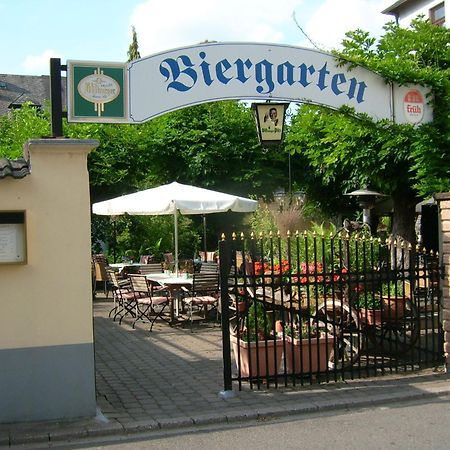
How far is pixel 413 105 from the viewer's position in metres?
7.77

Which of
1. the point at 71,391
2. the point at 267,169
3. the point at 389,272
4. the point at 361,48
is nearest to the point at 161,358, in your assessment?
the point at 71,391

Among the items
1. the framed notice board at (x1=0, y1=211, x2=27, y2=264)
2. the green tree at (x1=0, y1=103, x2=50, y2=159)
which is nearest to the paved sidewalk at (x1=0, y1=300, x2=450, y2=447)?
the framed notice board at (x1=0, y1=211, x2=27, y2=264)

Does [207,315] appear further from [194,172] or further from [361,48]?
[194,172]

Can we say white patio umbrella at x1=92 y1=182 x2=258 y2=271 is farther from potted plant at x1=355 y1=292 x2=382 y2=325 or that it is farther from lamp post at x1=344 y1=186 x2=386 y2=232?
potted plant at x1=355 y1=292 x2=382 y2=325

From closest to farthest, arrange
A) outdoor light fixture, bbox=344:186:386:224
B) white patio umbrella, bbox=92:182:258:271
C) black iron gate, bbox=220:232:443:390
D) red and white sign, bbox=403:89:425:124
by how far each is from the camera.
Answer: black iron gate, bbox=220:232:443:390 < red and white sign, bbox=403:89:425:124 < white patio umbrella, bbox=92:182:258:271 < outdoor light fixture, bbox=344:186:386:224

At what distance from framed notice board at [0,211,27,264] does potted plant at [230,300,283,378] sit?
2370 millimetres

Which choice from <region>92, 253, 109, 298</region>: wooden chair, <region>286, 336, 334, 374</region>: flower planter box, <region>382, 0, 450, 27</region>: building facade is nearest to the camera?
<region>286, 336, 334, 374</region>: flower planter box

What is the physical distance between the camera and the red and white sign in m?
7.75

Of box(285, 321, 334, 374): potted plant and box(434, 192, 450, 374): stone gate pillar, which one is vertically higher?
box(434, 192, 450, 374): stone gate pillar

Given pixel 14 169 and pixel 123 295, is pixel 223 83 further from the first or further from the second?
pixel 123 295

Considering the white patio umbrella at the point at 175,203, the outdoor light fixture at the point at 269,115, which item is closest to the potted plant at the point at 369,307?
the outdoor light fixture at the point at 269,115

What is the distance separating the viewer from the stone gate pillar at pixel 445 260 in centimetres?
696

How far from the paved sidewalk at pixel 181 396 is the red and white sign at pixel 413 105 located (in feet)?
10.1

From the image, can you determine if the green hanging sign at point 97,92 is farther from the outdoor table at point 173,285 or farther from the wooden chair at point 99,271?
the wooden chair at point 99,271
